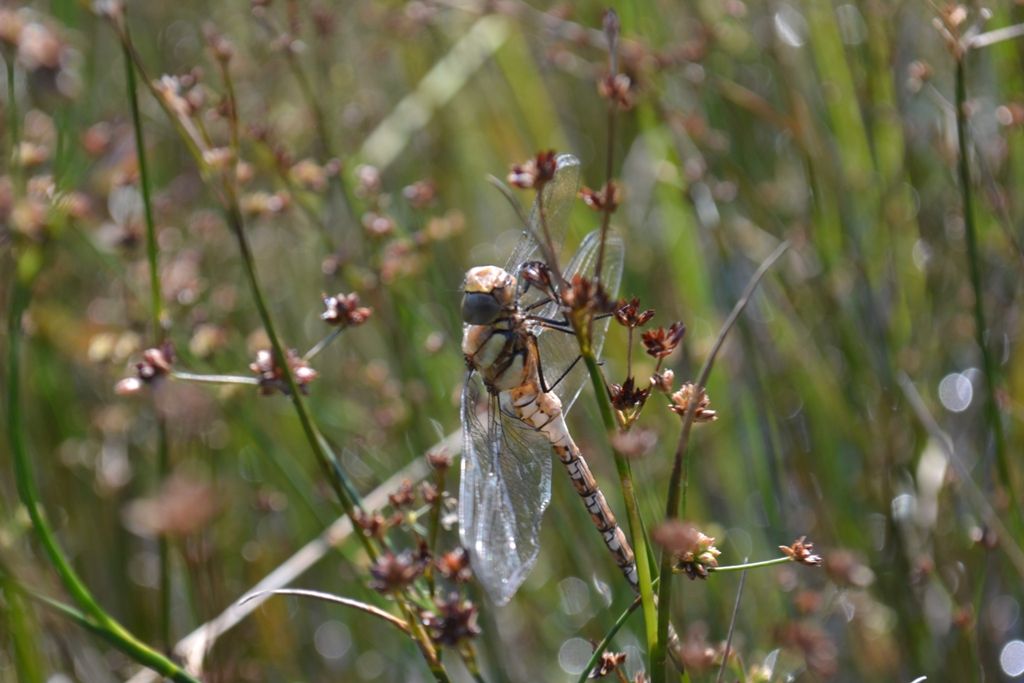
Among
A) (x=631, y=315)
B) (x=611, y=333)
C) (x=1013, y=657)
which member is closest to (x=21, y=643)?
(x=631, y=315)

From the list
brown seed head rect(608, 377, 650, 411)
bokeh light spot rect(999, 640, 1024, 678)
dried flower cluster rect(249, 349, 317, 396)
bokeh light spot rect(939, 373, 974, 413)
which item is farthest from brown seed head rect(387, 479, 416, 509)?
bokeh light spot rect(939, 373, 974, 413)

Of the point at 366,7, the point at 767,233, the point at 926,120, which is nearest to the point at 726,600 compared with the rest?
the point at 767,233

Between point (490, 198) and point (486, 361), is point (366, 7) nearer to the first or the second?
point (490, 198)

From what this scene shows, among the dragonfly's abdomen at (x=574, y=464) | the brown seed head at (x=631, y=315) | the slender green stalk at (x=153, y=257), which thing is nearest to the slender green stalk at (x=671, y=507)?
the brown seed head at (x=631, y=315)

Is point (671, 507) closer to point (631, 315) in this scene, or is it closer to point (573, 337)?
point (631, 315)

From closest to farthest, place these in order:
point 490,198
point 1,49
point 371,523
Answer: point 371,523 → point 1,49 → point 490,198

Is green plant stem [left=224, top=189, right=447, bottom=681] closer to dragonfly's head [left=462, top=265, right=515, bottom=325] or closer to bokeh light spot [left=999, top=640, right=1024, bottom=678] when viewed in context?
dragonfly's head [left=462, top=265, right=515, bottom=325]

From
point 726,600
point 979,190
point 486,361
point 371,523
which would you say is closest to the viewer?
point 371,523
